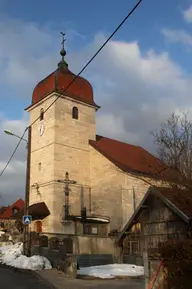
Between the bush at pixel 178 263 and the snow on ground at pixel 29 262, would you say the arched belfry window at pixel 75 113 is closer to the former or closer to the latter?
the snow on ground at pixel 29 262

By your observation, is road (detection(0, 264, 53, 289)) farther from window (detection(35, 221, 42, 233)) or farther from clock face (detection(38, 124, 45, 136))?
clock face (detection(38, 124, 45, 136))

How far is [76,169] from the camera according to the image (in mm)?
32656

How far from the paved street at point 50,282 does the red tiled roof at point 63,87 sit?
807 inches

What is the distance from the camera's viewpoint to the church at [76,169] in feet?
96.5

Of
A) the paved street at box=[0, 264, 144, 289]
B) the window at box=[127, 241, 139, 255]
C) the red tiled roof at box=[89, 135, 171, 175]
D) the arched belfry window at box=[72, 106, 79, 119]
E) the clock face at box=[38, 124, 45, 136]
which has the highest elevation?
the arched belfry window at box=[72, 106, 79, 119]

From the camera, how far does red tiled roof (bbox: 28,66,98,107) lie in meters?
33.3

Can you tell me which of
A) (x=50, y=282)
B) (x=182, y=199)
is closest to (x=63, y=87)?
(x=50, y=282)

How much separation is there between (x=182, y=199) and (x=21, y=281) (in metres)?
6.67

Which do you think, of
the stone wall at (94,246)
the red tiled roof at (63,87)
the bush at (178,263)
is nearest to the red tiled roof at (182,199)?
the bush at (178,263)

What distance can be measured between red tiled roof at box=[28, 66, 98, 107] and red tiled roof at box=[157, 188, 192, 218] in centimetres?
2114

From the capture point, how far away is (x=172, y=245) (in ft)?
28.2

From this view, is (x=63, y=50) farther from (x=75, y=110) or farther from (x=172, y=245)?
(x=172, y=245)

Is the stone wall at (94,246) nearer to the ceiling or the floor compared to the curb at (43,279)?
nearer to the ceiling

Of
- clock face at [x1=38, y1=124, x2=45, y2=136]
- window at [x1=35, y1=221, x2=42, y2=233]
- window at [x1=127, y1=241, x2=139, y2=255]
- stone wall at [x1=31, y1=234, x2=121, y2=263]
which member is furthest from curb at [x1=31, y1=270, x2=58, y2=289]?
clock face at [x1=38, y1=124, x2=45, y2=136]
